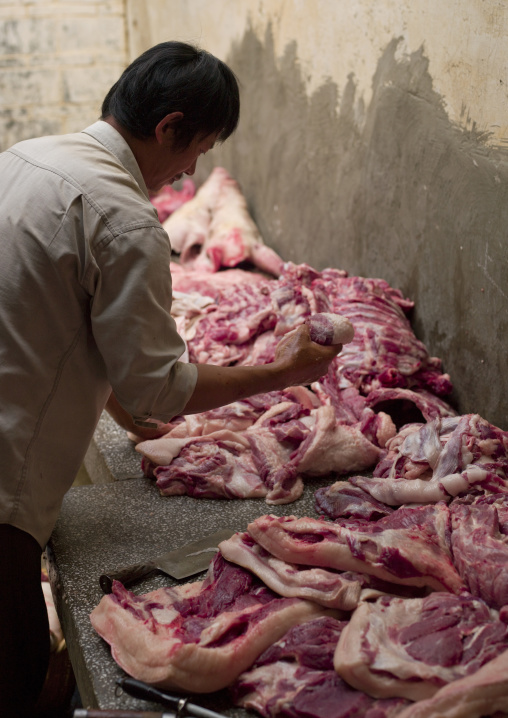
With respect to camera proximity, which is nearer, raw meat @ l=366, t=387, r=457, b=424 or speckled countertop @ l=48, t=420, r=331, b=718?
speckled countertop @ l=48, t=420, r=331, b=718

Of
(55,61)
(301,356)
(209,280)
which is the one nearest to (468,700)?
(301,356)

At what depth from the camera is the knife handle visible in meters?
2.43

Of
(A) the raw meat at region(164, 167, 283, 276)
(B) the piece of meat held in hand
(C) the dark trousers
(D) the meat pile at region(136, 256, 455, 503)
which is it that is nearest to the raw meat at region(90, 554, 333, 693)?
(C) the dark trousers

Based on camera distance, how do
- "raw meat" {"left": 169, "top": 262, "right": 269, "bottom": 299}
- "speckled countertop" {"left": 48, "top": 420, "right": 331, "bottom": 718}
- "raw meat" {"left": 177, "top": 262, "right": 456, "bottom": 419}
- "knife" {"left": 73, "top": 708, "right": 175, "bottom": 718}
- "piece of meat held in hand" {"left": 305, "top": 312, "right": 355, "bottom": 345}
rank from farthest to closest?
"raw meat" {"left": 169, "top": 262, "right": 269, "bottom": 299}, "raw meat" {"left": 177, "top": 262, "right": 456, "bottom": 419}, "piece of meat held in hand" {"left": 305, "top": 312, "right": 355, "bottom": 345}, "speckled countertop" {"left": 48, "top": 420, "right": 331, "bottom": 718}, "knife" {"left": 73, "top": 708, "right": 175, "bottom": 718}

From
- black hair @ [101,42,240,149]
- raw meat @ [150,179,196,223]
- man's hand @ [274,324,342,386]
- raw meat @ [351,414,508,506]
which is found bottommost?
raw meat @ [150,179,196,223]

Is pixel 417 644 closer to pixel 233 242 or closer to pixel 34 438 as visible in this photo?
pixel 34 438

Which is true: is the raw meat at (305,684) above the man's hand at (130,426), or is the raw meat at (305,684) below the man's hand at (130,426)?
above

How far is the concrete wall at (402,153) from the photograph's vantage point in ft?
10.9

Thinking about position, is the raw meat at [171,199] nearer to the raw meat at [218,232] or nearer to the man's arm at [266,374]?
the raw meat at [218,232]

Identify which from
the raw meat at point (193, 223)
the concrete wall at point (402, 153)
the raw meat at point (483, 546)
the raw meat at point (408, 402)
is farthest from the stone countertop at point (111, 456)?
the raw meat at point (193, 223)

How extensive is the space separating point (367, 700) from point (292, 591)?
16.8 inches

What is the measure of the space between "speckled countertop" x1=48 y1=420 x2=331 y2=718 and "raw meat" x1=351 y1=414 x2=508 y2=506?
1.05 ft

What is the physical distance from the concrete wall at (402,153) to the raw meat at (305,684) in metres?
1.67

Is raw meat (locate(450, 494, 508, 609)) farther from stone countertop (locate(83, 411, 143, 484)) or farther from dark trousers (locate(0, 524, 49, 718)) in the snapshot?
stone countertop (locate(83, 411, 143, 484))
